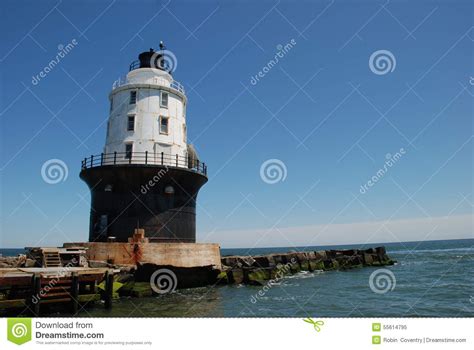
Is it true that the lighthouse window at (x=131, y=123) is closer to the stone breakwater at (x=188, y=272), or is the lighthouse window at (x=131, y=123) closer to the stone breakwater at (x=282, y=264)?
the stone breakwater at (x=188, y=272)

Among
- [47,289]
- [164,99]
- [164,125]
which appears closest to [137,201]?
[164,125]

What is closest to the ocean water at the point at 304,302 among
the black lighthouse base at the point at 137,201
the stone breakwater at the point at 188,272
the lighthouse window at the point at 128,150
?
the stone breakwater at the point at 188,272

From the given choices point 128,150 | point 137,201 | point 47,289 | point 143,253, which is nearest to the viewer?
point 47,289

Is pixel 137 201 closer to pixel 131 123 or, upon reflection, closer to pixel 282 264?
pixel 131 123

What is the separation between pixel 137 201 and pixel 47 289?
10.7 m

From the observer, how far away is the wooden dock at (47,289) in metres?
14.0

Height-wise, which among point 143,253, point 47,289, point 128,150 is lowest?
point 47,289

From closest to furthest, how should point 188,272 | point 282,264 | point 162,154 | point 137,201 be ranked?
point 188,272 < point 137,201 < point 162,154 < point 282,264

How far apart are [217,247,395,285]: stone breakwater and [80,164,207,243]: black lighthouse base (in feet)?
15.8

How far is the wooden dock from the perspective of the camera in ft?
46.1

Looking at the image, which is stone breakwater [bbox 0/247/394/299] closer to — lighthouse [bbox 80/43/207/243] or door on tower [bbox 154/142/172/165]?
lighthouse [bbox 80/43/207/243]

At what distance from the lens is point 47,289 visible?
14.7 metres

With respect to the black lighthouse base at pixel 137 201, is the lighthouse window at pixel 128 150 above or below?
above
